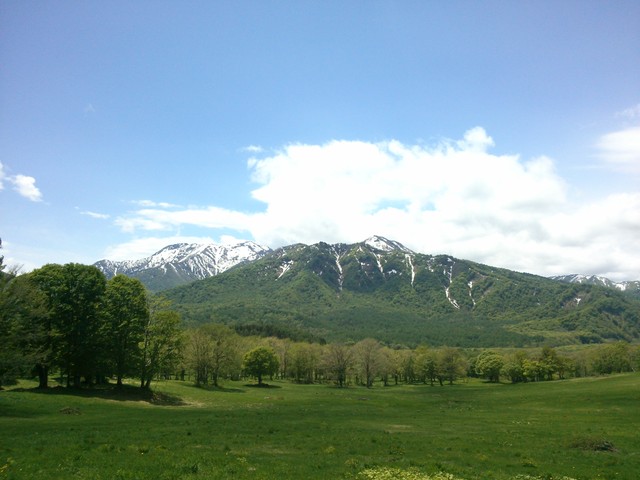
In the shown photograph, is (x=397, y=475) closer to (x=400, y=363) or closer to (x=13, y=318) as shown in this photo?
(x=13, y=318)

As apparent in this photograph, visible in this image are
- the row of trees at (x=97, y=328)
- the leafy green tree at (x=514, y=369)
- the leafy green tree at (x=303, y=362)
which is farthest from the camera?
the leafy green tree at (x=514, y=369)

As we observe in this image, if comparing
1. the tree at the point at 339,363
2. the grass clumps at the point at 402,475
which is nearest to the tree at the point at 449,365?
the tree at the point at 339,363

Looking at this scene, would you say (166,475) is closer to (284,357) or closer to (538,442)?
(538,442)

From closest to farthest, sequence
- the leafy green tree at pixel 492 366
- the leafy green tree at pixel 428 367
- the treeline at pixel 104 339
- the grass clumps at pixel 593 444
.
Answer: the grass clumps at pixel 593 444, the treeline at pixel 104 339, the leafy green tree at pixel 428 367, the leafy green tree at pixel 492 366

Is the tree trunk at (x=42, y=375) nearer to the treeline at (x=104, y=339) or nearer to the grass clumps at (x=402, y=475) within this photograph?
the treeline at (x=104, y=339)

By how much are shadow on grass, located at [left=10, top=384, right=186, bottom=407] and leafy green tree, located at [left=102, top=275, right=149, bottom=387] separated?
7.76 feet

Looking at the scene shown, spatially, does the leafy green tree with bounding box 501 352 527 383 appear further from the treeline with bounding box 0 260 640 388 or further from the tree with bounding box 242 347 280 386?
the tree with bounding box 242 347 280 386

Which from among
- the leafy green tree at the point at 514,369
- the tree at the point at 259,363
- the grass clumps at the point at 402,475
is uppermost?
the grass clumps at the point at 402,475

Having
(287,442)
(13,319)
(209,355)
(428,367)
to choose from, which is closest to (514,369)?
(428,367)

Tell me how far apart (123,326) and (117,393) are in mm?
10184

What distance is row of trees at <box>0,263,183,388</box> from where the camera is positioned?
5881cm

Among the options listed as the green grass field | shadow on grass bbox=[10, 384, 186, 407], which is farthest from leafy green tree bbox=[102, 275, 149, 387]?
the green grass field

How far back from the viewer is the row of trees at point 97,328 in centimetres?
5881

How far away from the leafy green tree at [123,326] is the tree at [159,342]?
116 cm
